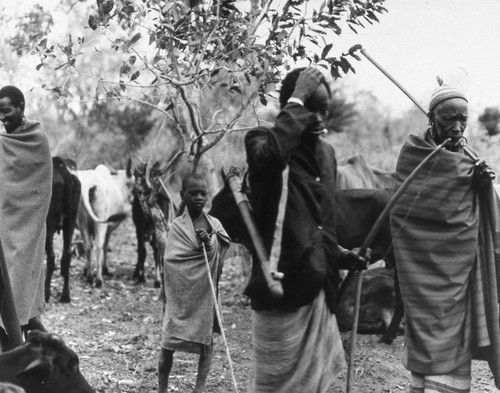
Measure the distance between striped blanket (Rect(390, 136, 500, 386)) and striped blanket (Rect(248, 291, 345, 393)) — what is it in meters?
1.15

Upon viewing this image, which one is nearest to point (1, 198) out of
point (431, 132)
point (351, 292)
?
point (431, 132)

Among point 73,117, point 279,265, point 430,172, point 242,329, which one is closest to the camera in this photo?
point 279,265

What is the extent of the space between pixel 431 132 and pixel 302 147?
4.87 feet

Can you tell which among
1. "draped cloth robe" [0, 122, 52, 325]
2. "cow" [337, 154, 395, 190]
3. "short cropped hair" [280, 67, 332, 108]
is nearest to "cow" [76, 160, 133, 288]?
"cow" [337, 154, 395, 190]

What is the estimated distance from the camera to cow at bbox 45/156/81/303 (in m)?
9.59

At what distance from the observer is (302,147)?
390 centimetres

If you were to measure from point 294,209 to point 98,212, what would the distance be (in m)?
8.14

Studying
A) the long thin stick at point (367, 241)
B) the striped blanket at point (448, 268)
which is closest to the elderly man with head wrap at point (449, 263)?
the striped blanket at point (448, 268)

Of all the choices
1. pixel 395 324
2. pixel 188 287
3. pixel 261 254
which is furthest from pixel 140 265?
Result: pixel 261 254

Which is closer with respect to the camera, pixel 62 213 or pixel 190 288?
pixel 190 288

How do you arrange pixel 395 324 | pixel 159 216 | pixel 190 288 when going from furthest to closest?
pixel 395 324 → pixel 159 216 → pixel 190 288

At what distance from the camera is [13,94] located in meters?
5.66

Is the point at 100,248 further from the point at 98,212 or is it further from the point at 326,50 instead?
the point at 326,50

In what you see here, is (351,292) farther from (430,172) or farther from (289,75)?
(289,75)
